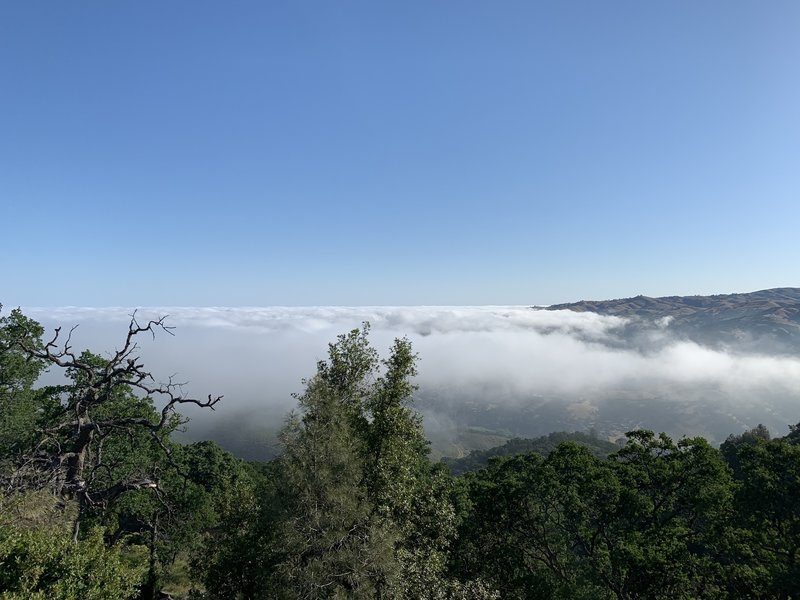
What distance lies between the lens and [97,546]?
51.1 ft

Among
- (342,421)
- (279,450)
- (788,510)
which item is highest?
(342,421)

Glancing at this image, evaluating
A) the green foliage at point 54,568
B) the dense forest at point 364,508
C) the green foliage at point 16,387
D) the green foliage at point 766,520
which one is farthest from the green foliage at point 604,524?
the green foliage at point 16,387

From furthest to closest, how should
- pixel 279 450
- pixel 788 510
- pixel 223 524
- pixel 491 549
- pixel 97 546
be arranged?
pixel 491 549
pixel 788 510
pixel 223 524
pixel 279 450
pixel 97 546

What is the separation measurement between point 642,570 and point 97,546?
31.5 m

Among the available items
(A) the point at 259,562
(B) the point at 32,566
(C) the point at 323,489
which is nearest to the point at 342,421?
(C) the point at 323,489

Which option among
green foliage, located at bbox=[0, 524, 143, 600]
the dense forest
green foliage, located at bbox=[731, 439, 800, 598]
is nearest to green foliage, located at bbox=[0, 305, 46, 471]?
the dense forest

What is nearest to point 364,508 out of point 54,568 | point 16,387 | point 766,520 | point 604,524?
point 54,568

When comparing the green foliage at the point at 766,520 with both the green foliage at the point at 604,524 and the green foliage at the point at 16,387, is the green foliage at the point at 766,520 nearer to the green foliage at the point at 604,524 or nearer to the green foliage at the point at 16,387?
the green foliage at the point at 604,524

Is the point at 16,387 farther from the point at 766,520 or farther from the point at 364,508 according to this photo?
the point at 766,520

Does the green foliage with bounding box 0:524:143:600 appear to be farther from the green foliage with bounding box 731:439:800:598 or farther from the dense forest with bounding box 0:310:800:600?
the green foliage with bounding box 731:439:800:598

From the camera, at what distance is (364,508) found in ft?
65.2

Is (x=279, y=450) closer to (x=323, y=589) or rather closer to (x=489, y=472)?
(x=323, y=589)

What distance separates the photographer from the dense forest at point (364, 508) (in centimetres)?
1894

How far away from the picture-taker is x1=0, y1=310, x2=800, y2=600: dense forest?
1894 centimetres
